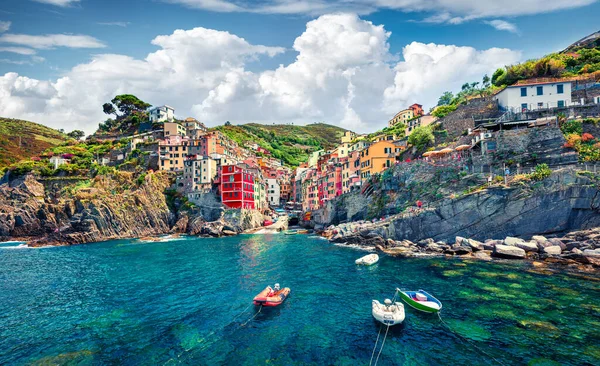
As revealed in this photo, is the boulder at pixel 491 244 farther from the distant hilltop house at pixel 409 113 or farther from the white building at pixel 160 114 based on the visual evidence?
the white building at pixel 160 114

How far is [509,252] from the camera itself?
33812 millimetres

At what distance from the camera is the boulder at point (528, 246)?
34094 mm

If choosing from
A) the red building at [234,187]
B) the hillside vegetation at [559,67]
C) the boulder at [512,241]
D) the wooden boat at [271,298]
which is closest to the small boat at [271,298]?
the wooden boat at [271,298]

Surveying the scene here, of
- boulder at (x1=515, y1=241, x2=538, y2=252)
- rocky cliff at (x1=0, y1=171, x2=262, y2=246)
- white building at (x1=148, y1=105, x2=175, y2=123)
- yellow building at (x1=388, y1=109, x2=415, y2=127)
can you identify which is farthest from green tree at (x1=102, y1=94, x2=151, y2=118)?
boulder at (x1=515, y1=241, x2=538, y2=252)

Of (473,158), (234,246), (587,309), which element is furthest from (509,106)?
(234,246)

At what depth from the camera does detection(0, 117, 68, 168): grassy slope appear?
122m

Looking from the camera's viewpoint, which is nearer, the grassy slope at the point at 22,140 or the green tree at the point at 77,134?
the grassy slope at the point at 22,140

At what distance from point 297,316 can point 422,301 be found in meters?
9.23

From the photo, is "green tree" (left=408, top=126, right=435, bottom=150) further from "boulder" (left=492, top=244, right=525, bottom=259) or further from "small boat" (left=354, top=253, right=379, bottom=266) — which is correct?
"small boat" (left=354, top=253, right=379, bottom=266)

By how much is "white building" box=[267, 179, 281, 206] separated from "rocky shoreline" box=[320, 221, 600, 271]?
71115 mm

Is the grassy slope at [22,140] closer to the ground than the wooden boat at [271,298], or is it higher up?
higher up

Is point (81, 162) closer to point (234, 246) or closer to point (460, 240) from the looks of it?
→ point (234, 246)

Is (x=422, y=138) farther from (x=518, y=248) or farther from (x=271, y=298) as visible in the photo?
(x=271, y=298)

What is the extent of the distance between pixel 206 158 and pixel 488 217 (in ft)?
225
